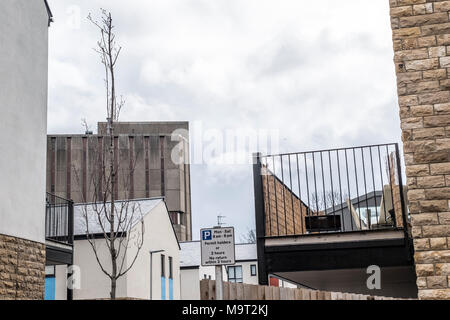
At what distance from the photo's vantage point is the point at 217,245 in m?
6.97

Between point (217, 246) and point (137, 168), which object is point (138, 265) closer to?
point (217, 246)

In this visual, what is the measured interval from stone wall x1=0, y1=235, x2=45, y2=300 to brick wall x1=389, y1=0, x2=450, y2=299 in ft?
25.0

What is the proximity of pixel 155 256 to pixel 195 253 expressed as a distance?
1265cm

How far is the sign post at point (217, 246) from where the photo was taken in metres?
6.89

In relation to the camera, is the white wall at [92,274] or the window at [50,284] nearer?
the window at [50,284]

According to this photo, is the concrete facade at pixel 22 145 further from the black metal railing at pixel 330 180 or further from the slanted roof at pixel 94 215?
the slanted roof at pixel 94 215

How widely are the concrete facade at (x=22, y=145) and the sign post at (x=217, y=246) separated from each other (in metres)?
5.44

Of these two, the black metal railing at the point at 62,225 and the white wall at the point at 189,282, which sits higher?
the black metal railing at the point at 62,225

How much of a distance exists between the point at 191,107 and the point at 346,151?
5203cm

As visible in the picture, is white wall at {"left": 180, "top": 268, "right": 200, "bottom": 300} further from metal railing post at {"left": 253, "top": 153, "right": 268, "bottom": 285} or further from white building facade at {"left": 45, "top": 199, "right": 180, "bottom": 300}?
metal railing post at {"left": 253, "top": 153, "right": 268, "bottom": 285}

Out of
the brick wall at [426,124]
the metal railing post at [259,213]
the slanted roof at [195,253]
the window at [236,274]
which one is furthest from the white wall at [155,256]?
the brick wall at [426,124]

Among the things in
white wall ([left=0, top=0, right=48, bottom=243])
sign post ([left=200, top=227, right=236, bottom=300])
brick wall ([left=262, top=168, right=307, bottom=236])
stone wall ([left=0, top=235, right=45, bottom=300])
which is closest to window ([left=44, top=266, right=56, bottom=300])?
stone wall ([left=0, top=235, right=45, bottom=300])

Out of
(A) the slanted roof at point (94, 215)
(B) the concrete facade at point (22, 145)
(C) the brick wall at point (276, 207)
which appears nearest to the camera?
(C) the brick wall at point (276, 207)
